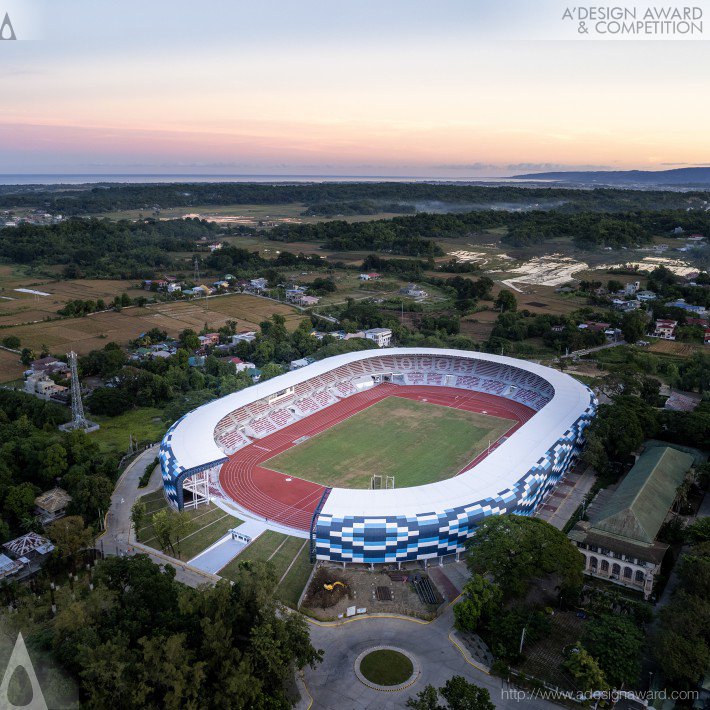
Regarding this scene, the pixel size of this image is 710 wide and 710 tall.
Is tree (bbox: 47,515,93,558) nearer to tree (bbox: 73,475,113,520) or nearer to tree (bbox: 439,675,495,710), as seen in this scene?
tree (bbox: 73,475,113,520)

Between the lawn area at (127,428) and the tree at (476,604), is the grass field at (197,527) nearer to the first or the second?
the lawn area at (127,428)

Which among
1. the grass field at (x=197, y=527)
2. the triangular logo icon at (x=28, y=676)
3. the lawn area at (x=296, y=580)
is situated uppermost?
the triangular logo icon at (x=28, y=676)

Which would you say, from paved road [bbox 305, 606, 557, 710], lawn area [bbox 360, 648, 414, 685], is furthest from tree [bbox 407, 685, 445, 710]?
lawn area [bbox 360, 648, 414, 685]

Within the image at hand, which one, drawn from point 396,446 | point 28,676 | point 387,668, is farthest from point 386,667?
point 396,446

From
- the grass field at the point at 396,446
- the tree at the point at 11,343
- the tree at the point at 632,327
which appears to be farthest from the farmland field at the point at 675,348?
the tree at the point at 11,343

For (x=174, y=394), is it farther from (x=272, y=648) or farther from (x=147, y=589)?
(x=272, y=648)

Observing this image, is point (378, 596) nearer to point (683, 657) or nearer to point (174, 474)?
point (683, 657)
